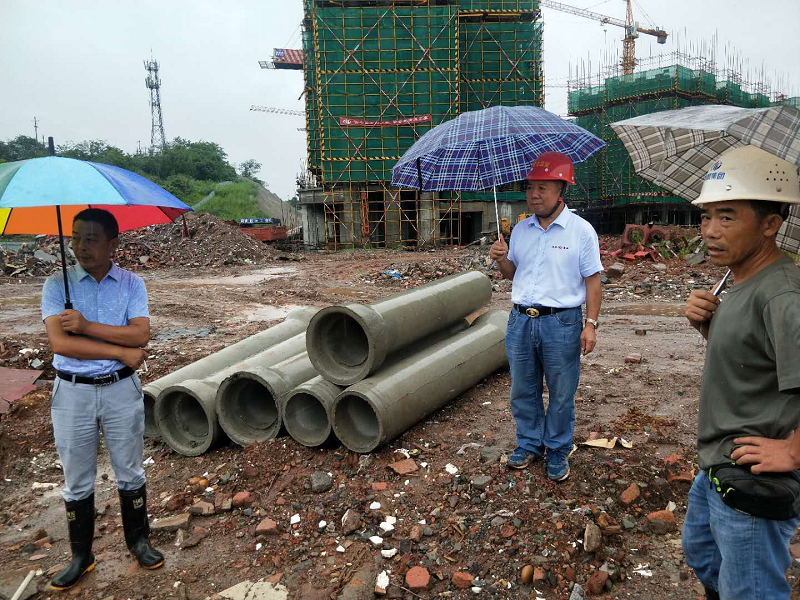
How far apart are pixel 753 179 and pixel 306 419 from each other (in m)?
3.42

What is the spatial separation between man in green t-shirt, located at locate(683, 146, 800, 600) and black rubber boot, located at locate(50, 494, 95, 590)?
9.99ft

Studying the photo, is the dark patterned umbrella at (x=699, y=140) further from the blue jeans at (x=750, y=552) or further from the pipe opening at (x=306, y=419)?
the pipe opening at (x=306, y=419)

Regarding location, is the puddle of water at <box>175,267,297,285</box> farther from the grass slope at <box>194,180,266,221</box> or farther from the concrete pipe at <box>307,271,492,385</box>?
the grass slope at <box>194,180,266,221</box>

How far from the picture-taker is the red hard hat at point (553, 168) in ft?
11.1

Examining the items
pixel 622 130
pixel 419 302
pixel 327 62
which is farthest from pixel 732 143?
pixel 327 62

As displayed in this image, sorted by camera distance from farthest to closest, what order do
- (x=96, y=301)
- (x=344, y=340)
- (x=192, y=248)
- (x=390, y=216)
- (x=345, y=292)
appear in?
(x=390, y=216) → (x=192, y=248) → (x=345, y=292) → (x=344, y=340) → (x=96, y=301)

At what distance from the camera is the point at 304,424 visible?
4320 millimetres

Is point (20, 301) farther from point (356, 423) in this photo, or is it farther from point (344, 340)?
point (356, 423)

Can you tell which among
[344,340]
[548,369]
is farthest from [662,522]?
[344,340]

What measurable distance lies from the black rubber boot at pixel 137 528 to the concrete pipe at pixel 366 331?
146 centimetres

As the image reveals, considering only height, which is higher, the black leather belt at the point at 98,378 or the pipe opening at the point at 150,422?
the black leather belt at the point at 98,378

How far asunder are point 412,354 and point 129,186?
261 cm

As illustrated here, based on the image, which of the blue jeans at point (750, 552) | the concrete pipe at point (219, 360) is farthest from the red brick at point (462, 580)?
the concrete pipe at point (219, 360)

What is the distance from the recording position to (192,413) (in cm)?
474
